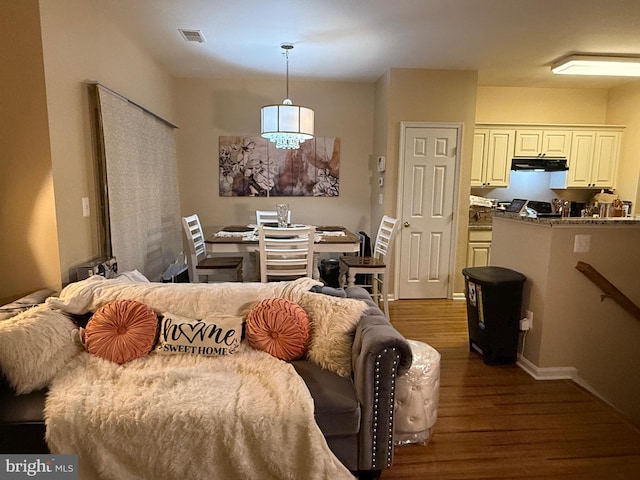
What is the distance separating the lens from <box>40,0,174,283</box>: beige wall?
2242mm

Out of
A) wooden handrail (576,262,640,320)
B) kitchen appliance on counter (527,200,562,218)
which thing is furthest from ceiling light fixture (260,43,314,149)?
wooden handrail (576,262,640,320)

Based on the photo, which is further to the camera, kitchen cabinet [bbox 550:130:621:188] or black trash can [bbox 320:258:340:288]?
kitchen cabinet [bbox 550:130:621:188]

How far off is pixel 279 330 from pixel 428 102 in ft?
10.8

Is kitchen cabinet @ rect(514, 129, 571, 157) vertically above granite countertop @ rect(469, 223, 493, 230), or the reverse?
kitchen cabinet @ rect(514, 129, 571, 157)

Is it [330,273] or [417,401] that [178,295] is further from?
[330,273]

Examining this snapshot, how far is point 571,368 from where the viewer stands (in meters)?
Result: 2.77

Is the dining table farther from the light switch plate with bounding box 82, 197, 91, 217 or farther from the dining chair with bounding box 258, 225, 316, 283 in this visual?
the light switch plate with bounding box 82, 197, 91, 217

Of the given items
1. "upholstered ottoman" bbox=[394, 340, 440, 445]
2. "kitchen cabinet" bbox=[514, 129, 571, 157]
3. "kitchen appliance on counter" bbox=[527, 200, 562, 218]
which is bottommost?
"upholstered ottoman" bbox=[394, 340, 440, 445]

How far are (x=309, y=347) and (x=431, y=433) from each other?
0.82 meters

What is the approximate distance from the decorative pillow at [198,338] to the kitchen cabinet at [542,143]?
4155 mm

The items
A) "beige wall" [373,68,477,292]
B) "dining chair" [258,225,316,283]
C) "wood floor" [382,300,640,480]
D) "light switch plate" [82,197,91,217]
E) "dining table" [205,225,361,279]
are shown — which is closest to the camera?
"wood floor" [382,300,640,480]

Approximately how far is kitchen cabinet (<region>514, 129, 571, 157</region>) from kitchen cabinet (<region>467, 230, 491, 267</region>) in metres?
1.04

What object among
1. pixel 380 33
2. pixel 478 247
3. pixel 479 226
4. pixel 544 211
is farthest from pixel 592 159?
pixel 380 33

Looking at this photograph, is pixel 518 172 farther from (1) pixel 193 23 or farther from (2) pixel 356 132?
(1) pixel 193 23
